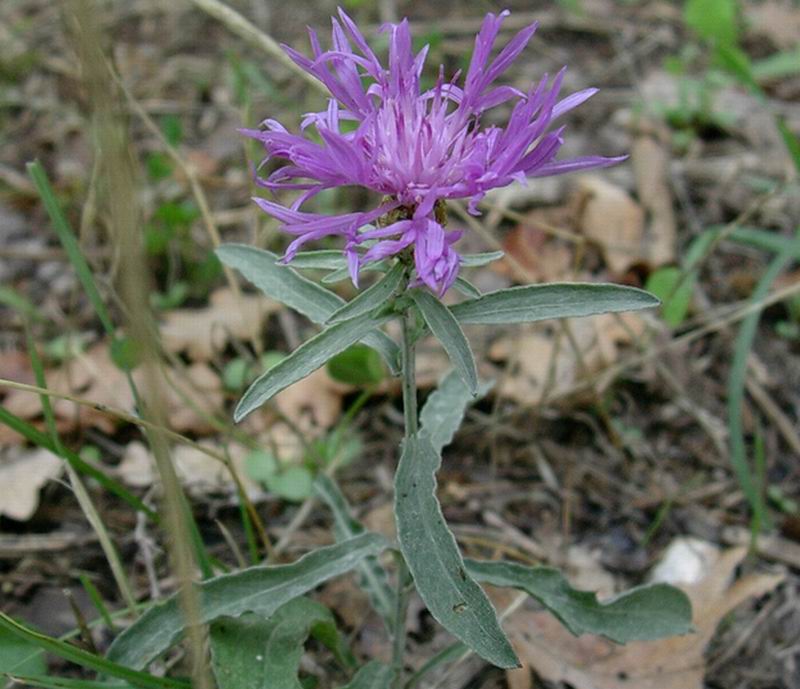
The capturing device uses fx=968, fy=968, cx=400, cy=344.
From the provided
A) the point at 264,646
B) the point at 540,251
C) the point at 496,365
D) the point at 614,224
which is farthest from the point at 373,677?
the point at 614,224

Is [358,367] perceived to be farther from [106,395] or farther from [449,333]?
[449,333]

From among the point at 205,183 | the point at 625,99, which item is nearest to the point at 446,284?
the point at 205,183

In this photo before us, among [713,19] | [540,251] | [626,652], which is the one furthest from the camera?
[713,19]

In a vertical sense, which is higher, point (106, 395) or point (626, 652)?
point (106, 395)

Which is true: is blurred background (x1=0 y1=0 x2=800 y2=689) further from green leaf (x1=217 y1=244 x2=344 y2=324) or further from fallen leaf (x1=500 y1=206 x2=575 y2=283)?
green leaf (x1=217 y1=244 x2=344 y2=324)

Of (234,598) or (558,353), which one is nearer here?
(234,598)

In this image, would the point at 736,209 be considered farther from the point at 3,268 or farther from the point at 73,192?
the point at 3,268
